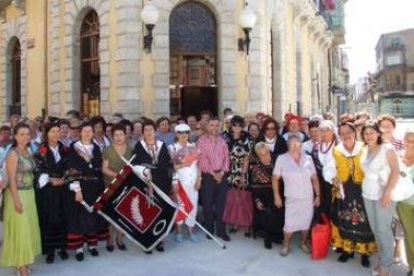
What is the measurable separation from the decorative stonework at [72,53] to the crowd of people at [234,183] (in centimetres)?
471

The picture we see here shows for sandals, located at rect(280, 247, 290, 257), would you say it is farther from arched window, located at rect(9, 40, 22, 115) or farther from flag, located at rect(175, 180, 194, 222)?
arched window, located at rect(9, 40, 22, 115)

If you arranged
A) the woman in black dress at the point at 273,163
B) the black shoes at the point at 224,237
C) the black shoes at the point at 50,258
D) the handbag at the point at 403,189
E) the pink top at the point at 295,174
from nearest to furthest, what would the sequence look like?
1. the handbag at the point at 403,189
2. the black shoes at the point at 50,258
3. the pink top at the point at 295,174
4. the woman in black dress at the point at 273,163
5. the black shoes at the point at 224,237

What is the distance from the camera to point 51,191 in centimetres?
604

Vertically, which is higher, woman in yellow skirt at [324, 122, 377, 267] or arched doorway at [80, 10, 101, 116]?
arched doorway at [80, 10, 101, 116]

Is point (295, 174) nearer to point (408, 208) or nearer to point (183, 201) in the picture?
point (408, 208)

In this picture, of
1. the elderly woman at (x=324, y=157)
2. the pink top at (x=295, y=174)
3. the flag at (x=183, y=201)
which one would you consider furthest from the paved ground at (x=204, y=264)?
the pink top at (x=295, y=174)

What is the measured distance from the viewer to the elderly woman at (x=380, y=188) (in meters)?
5.29

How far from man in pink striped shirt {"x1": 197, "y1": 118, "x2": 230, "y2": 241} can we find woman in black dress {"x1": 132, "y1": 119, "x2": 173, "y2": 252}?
0.63m

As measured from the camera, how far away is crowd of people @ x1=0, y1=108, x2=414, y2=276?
17.8 ft

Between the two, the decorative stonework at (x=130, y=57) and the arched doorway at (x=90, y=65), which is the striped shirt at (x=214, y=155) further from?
the arched doorway at (x=90, y=65)

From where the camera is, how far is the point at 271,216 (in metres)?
6.70

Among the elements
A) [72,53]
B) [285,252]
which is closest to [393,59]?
[72,53]

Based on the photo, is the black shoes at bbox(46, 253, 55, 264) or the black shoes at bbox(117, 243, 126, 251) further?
the black shoes at bbox(117, 243, 126, 251)

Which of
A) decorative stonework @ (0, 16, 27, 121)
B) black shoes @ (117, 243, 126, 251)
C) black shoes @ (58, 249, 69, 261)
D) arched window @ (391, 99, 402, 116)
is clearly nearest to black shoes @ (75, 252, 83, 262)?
black shoes @ (58, 249, 69, 261)
